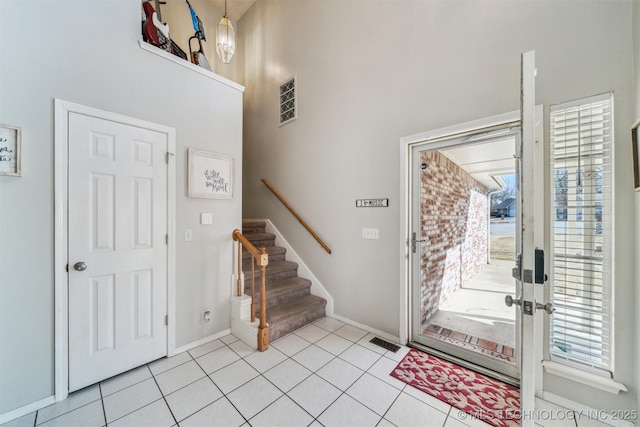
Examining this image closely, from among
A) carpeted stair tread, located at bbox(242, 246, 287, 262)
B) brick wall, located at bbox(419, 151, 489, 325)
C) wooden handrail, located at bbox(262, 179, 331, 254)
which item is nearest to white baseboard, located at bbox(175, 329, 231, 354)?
carpeted stair tread, located at bbox(242, 246, 287, 262)

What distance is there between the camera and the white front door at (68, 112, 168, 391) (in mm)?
1891

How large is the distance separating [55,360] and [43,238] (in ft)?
2.94

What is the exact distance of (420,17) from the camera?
2.39 m

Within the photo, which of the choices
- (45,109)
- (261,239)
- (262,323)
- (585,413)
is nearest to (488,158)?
(585,413)

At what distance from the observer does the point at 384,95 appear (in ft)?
8.80

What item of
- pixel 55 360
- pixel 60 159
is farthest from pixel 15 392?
pixel 60 159

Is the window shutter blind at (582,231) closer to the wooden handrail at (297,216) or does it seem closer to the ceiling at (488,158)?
the ceiling at (488,158)

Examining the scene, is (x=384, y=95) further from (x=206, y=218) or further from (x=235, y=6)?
(x=235, y=6)

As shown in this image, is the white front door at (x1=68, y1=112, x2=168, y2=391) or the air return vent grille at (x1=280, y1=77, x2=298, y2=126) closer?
the white front door at (x1=68, y1=112, x2=168, y2=391)

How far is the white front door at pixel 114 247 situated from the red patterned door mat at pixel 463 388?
2.29 metres

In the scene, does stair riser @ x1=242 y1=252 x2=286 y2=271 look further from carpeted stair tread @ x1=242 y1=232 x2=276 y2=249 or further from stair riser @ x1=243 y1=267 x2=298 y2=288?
carpeted stair tread @ x1=242 y1=232 x2=276 y2=249

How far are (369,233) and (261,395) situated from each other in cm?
183

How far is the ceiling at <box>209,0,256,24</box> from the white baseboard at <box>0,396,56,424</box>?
588cm

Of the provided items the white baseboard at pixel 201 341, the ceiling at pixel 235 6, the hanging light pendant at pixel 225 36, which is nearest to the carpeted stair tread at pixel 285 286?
the white baseboard at pixel 201 341
